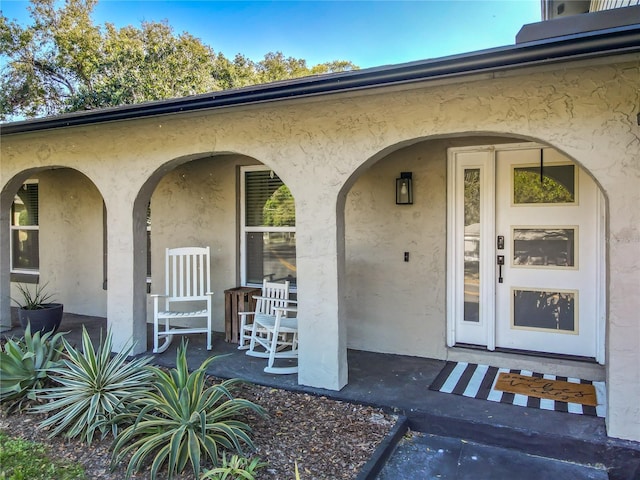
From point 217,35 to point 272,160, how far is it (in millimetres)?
17527

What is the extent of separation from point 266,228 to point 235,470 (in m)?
3.93

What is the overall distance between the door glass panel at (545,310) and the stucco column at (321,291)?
6.77 feet

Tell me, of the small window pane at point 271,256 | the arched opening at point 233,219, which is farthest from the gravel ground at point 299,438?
the arched opening at point 233,219

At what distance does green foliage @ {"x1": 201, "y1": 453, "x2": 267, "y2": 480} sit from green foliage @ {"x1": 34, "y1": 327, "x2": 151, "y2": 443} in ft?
3.40

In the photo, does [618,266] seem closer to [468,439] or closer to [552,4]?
[468,439]

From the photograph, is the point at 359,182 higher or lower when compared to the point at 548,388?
higher

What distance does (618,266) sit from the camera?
325cm

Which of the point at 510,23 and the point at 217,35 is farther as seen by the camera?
the point at 217,35

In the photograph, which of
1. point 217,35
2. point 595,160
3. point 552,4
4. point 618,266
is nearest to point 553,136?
point 595,160

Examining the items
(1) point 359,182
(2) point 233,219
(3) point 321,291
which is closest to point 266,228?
(2) point 233,219

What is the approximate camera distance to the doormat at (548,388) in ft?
13.0

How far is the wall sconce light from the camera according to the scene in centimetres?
518

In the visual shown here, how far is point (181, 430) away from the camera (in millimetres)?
2990

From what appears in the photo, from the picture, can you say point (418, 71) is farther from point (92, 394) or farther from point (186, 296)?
point (186, 296)
